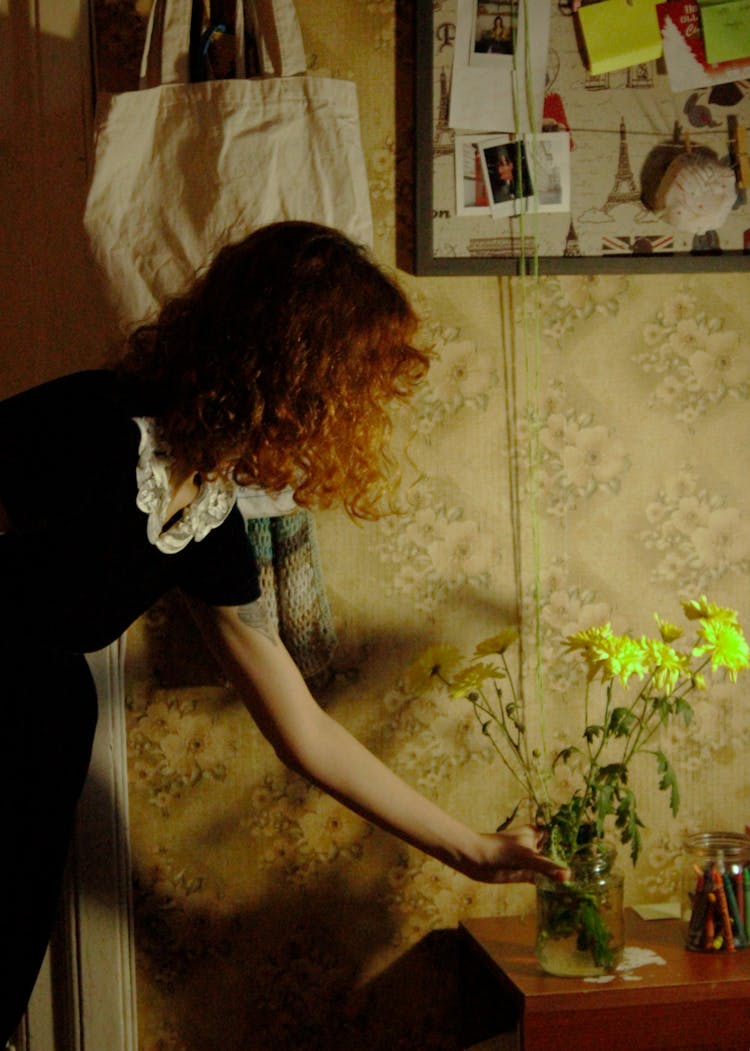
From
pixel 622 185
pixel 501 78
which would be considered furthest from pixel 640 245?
pixel 501 78

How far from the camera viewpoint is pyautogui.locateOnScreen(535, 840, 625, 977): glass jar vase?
51.4 inches

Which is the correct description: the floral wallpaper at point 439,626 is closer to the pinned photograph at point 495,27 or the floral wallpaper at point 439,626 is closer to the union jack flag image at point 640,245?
the union jack flag image at point 640,245

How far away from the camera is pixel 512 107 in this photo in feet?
4.99

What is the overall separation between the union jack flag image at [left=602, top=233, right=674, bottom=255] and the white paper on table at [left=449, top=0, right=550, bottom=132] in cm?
20

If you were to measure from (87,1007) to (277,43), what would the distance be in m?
1.36

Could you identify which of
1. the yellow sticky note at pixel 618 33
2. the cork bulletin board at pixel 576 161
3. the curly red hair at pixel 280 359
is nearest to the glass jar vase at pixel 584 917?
the curly red hair at pixel 280 359

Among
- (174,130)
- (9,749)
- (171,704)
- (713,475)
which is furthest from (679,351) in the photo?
(9,749)

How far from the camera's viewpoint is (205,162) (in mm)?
1348

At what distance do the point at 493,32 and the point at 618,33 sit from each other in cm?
18

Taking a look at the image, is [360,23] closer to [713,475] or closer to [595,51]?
[595,51]

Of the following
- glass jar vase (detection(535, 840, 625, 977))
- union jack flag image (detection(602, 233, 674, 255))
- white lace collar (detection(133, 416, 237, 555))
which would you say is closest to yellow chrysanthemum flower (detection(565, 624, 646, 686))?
glass jar vase (detection(535, 840, 625, 977))

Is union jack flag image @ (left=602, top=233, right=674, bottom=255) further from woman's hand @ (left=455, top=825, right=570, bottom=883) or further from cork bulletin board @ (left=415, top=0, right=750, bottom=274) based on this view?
woman's hand @ (left=455, top=825, right=570, bottom=883)

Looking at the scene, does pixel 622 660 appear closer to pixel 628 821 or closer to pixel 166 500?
pixel 628 821

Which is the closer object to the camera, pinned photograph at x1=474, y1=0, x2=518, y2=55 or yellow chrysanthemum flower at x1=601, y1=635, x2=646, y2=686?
yellow chrysanthemum flower at x1=601, y1=635, x2=646, y2=686
